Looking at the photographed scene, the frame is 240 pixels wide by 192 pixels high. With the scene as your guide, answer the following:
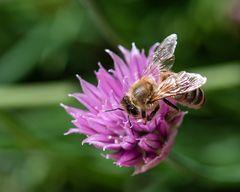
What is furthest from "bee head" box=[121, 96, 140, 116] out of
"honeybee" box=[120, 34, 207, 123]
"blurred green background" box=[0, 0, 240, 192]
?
"blurred green background" box=[0, 0, 240, 192]

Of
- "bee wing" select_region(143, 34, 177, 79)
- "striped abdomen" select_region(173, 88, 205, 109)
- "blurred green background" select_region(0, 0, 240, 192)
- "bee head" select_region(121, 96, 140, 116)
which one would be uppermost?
"blurred green background" select_region(0, 0, 240, 192)

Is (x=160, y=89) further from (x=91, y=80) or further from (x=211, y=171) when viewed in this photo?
(x=91, y=80)

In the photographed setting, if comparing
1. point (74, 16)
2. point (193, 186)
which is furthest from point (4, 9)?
point (193, 186)

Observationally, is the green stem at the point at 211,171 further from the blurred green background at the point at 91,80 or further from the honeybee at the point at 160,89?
the honeybee at the point at 160,89

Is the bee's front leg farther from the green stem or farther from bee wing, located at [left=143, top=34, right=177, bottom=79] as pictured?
the green stem

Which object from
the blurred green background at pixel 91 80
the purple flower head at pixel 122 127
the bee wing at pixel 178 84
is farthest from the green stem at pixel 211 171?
the bee wing at pixel 178 84

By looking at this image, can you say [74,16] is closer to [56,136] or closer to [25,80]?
[25,80]

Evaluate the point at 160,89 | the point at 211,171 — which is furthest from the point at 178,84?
the point at 211,171

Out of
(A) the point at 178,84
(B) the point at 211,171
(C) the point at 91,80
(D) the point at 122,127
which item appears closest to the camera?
(A) the point at 178,84
